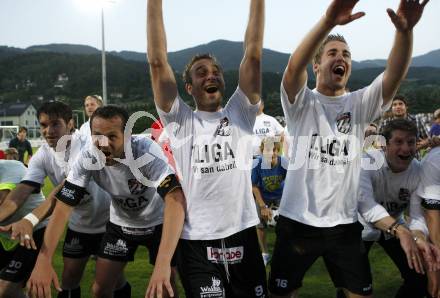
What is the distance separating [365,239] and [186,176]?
6.89ft

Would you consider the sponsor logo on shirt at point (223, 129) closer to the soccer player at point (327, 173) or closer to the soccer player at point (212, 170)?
the soccer player at point (212, 170)

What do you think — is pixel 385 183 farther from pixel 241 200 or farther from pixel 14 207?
pixel 14 207

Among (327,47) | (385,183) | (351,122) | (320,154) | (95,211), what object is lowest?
(95,211)

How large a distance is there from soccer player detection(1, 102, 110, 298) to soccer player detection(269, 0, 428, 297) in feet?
Result: 6.74

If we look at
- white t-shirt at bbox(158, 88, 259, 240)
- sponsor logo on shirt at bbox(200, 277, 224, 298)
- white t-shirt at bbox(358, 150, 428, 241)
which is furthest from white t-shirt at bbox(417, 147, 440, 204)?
sponsor logo on shirt at bbox(200, 277, 224, 298)

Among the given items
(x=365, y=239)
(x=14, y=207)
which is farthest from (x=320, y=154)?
(x=14, y=207)

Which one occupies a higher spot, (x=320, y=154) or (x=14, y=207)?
(x=320, y=154)

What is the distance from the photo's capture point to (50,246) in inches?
126

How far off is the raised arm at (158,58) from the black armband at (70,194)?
937mm

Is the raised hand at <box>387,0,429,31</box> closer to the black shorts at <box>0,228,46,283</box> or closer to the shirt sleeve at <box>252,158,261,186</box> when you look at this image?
the black shorts at <box>0,228,46,283</box>

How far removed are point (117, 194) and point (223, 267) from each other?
135 centimetres

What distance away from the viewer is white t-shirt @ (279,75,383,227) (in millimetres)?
3381

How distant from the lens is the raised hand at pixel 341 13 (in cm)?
279

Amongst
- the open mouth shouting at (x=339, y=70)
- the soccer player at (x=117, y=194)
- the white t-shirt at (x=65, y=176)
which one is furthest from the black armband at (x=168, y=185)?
the white t-shirt at (x=65, y=176)
